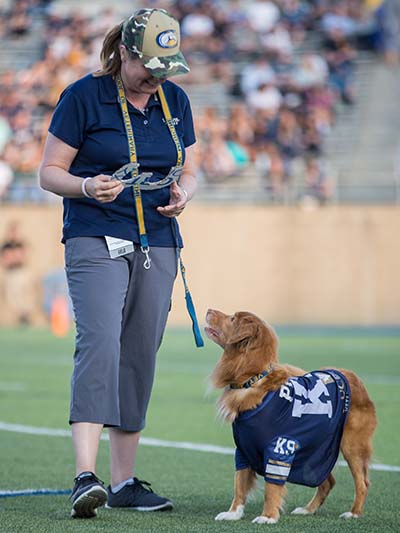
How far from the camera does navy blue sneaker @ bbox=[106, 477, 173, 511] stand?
226 inches

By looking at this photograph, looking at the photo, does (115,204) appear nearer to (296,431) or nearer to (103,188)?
(103,188)

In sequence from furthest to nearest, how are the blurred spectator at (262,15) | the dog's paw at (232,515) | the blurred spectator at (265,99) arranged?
the blurred spectator at (262,15), the blurred spectator at (265,99), the dog's paw at (232,515)

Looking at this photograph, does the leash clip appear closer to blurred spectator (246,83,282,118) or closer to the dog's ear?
the dog's ear

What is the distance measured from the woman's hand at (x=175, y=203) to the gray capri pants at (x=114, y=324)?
0.64ft

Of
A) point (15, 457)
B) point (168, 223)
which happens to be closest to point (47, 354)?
point (15, 457)

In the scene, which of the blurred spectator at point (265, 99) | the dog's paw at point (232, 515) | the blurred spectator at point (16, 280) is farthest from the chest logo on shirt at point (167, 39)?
the blurred spectator at point (265, 99)

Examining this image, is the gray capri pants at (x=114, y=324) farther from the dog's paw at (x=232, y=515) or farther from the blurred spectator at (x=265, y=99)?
the blurred spectator at (x=265, y=99)

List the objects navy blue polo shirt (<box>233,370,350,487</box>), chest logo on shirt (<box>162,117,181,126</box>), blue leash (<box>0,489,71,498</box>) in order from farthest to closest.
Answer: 1. blue leash (<box>0,489,71,498</box>)
2. chest logo on shirt (<box>162,117,181,126</box>)
3. navy blue polo shirt (<box>233,370,350,487</box>)

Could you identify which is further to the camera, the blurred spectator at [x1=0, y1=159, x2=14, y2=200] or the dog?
the blurred spectator at [x1=0, y1=159, x2=14, y2=200]

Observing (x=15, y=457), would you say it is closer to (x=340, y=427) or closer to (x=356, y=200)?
(x=340, y=427)

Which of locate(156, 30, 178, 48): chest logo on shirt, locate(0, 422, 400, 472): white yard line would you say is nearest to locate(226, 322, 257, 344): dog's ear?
locate(156, 30, 178, 48): chest logo on shirt

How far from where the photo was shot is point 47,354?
1723 centimetres

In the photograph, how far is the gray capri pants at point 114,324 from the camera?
5406 millimetres

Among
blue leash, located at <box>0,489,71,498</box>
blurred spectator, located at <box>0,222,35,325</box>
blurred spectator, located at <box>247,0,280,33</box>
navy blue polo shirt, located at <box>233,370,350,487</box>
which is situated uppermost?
blurred spectator, located at <box>247,0,280,33</box>
